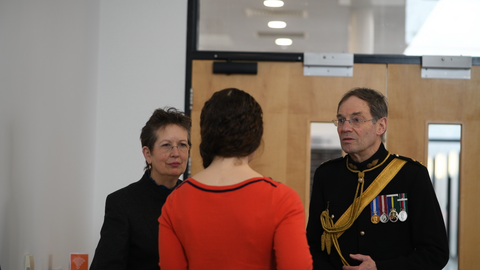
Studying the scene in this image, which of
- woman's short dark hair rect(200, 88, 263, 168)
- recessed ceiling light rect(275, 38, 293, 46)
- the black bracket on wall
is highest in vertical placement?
recessed ceiling light rect(275, 38, 293, 46)

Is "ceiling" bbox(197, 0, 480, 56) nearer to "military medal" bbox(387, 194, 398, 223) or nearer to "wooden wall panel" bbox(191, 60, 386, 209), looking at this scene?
"wooden wall panel" bbox(191, 60, 386, 209)

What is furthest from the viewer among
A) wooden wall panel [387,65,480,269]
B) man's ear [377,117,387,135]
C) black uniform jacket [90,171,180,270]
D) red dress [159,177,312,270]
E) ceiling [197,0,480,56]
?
ceiling [197,0,480,56]

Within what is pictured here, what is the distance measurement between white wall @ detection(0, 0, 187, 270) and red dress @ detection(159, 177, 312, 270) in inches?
39.7

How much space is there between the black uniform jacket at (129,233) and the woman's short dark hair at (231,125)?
2.06ft

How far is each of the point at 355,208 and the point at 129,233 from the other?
0.87 meters

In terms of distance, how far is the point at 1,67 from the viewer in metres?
1.80

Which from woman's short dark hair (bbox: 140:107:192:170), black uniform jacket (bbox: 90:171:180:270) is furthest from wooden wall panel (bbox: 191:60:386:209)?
black uniform jacket (bbox: 90:171:180:270)

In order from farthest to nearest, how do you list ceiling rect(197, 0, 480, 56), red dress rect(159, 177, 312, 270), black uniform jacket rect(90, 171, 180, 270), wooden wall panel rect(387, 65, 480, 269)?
ceiling rect(197, 0, 480, 56) < wooden wall panel rect(387, 65, 480, 269) < black uniform jacket rect(90, 171, 180, 270) < red dress rect(159, 177, 312, 270)

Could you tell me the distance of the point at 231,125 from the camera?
1.19 metres

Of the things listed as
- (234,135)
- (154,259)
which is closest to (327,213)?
(154,259)

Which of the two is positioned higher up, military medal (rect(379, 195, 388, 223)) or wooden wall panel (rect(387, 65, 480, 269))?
wooden wall panel (rect(387, 65, 480, 269))

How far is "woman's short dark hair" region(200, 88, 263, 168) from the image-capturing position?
1.19 metres

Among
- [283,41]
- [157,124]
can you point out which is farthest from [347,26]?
[157,124]

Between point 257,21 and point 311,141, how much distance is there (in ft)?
2.92
